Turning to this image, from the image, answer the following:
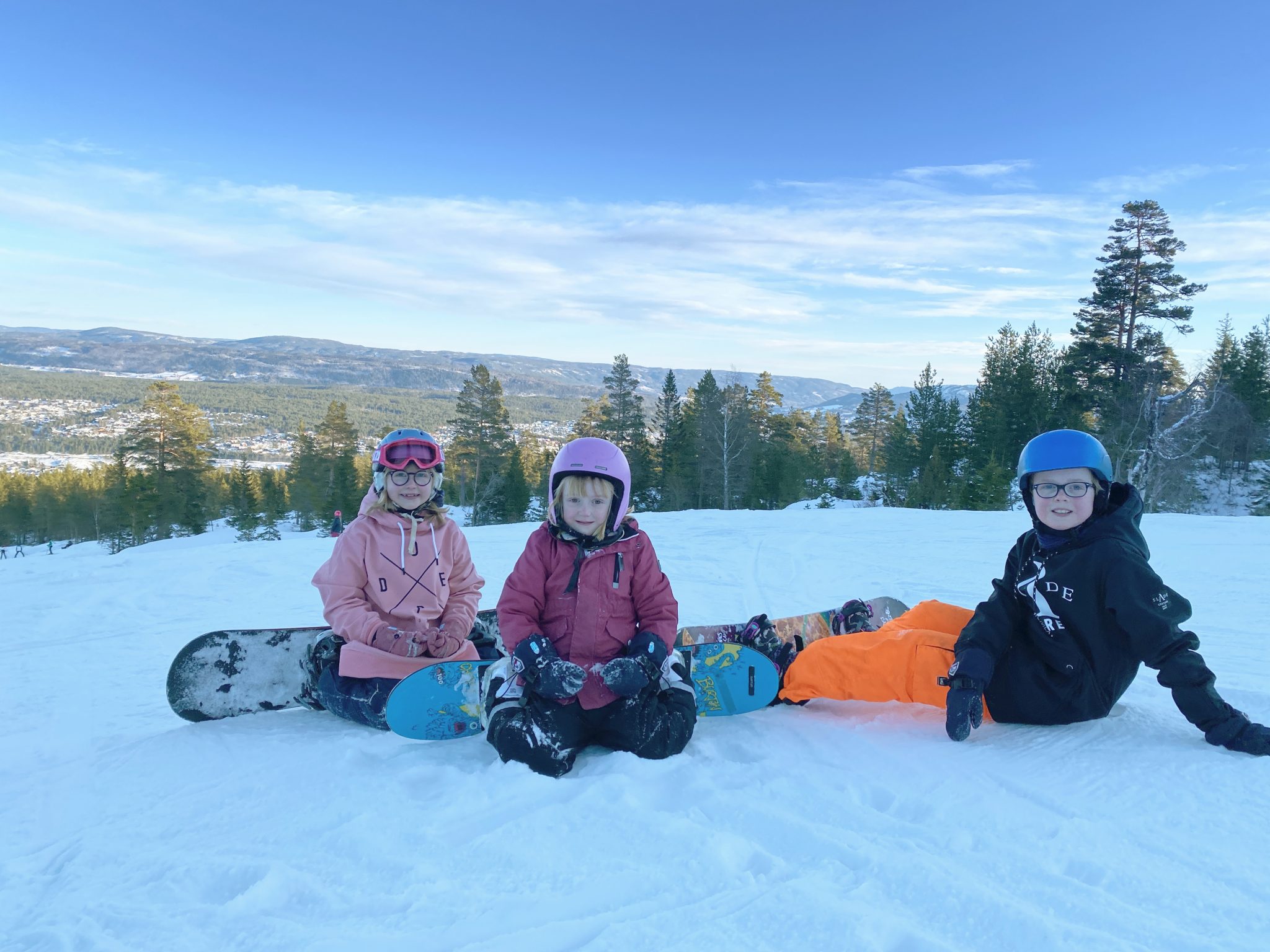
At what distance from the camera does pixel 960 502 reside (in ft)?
111

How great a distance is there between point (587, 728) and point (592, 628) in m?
0.47

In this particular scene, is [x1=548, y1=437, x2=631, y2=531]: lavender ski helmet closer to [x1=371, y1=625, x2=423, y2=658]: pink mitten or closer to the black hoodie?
[x1=371, y1=625, x2=423, y2=658]: pink mitten

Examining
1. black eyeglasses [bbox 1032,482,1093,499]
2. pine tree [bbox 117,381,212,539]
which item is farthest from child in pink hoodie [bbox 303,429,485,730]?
pine tree [bbox 117,381,212,539]

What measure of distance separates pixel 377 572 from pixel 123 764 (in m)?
1.49

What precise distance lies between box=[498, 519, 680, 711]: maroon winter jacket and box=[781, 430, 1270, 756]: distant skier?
1.08 m

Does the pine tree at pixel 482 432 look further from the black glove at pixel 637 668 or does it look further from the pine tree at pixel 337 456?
the black glove at pixel 637 668

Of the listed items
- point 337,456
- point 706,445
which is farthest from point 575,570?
point 337,456

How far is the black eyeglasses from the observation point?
327 centimetres

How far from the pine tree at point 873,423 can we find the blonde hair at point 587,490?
6773 cm

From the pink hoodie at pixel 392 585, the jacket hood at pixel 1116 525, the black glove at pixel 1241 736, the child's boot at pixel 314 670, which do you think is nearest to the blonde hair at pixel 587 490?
the pink hoodie at pixel 392 585

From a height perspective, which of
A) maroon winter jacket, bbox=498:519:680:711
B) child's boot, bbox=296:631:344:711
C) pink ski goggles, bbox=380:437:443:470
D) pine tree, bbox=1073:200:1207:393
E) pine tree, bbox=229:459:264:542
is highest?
pine tree, bbox=1073:200:1207:393

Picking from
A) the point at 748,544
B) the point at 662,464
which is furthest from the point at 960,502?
the point at 748,544

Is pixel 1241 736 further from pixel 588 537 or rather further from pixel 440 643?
pixel 440 643

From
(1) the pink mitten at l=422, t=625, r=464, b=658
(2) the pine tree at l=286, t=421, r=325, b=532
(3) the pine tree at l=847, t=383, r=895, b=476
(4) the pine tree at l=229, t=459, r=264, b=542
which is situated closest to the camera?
(1) the pink mitten at l=422, t=625, r=464, b=658
